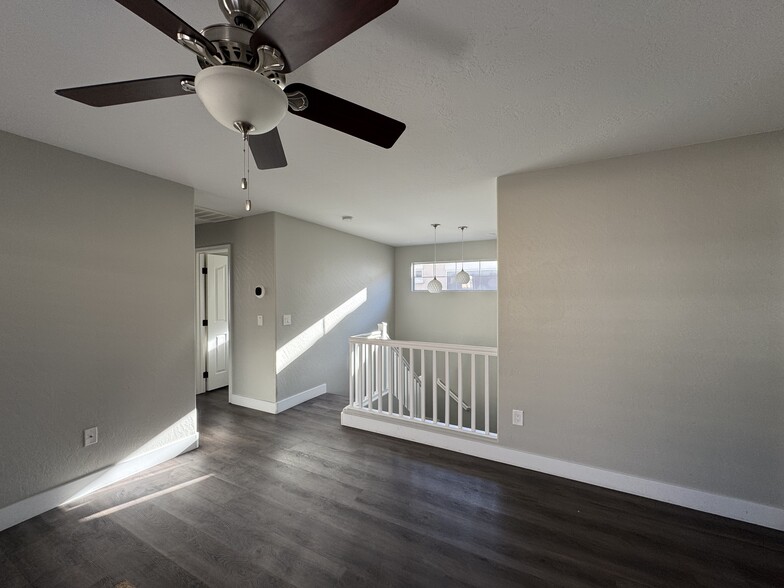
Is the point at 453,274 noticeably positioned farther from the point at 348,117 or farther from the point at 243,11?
the point at 243,11

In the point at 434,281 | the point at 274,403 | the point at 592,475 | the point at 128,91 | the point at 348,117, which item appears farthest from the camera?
the point at 434,281

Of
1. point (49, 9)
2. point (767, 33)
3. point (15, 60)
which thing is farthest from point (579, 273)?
point (15, 60)

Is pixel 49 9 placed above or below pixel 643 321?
above

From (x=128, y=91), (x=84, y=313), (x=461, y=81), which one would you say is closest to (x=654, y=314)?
(x=461, y=81)

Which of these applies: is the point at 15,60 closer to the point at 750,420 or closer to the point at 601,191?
the point at 601,191

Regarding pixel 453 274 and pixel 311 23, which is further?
pixel 453 274

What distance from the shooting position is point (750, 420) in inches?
76.4

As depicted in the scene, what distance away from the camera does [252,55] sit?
0.96 m

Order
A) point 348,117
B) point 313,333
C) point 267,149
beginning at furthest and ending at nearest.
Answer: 1. point 313,333
2. point 267,149
3. point 348,117

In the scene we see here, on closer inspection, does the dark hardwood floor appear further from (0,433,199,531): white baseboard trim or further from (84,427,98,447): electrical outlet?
(84,427,98,447): electrical outlet

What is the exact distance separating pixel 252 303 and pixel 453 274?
3.83 m

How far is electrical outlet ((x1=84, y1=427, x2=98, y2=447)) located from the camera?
2.20 metres

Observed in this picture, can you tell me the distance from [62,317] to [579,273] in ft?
12.0

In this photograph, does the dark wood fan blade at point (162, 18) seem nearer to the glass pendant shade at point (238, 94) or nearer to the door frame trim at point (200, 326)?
the glass pendant shade at point (238, 94)
